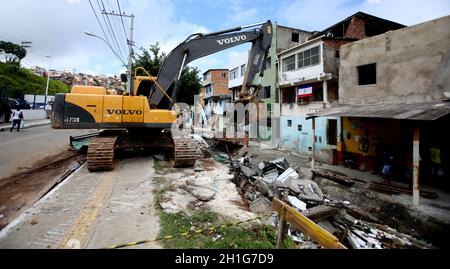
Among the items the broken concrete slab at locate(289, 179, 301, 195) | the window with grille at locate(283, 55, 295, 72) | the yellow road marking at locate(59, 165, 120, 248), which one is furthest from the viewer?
the window with grille at locate(283, 55, 295, 72)

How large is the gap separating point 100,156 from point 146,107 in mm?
2172

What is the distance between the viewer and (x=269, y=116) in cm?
2317

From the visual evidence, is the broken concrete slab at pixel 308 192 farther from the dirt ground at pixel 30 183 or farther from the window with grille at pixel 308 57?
the window with grille at pixel 308 57

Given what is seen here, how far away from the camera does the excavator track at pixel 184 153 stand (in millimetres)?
8258

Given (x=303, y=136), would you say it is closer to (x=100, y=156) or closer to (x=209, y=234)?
(x=100, y=156)

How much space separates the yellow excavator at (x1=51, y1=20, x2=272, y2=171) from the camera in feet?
25.3

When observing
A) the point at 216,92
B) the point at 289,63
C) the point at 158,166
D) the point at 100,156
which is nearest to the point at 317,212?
the point at 158,166

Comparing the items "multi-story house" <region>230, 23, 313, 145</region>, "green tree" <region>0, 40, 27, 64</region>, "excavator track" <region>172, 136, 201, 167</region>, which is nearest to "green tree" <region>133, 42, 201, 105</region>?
"multi-story house" <region>230, 23, 313, 145</region>

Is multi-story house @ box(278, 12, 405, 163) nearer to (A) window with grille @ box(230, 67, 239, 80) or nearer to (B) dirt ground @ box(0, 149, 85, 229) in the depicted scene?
(A) window with grille @ box(230, 67, 239, 80)

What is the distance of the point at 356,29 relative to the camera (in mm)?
17406

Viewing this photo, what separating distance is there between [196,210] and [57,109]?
6033 mm

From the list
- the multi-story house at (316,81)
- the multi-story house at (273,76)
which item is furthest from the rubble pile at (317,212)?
the multi-story house at (273,76)

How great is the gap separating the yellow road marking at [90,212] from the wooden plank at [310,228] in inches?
124

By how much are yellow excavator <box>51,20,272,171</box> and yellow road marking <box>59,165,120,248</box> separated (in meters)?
1.42
